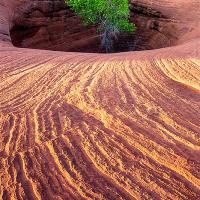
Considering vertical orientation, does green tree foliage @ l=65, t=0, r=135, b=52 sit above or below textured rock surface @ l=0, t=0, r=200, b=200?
below

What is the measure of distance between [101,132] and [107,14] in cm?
1186

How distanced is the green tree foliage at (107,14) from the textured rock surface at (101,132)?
985cm

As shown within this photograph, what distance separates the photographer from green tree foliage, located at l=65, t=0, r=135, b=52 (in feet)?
45.4

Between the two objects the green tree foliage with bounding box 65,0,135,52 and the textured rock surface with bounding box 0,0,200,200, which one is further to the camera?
the green tree foliage with bounding box 65,0,135,52

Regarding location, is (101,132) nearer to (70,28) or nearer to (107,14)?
(107,14)

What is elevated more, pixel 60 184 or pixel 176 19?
pixel 60 184

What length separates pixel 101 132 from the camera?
2.84 metres

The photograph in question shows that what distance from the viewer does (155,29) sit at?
48.6 ft

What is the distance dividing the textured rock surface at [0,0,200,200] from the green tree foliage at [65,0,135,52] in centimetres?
985

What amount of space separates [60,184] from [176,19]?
1282 centimetres

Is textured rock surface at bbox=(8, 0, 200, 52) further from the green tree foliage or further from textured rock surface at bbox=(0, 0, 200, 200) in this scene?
textured rock surface at bbox=(0, 0, 200, 200)

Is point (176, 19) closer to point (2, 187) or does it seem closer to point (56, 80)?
point (56, 80)

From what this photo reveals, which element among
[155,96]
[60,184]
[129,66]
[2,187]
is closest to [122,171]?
[60,184]

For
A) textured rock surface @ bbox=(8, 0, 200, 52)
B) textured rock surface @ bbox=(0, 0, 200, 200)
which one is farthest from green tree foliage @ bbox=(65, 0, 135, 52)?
textured rock surface @ bbox=(0, 0, 200, 200)
